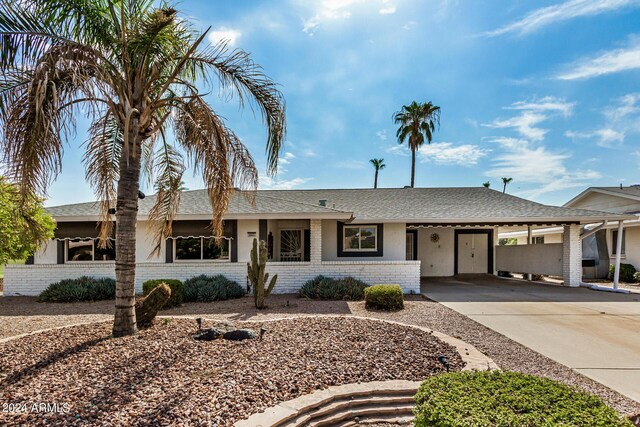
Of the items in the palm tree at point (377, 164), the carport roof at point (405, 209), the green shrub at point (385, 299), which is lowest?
the green shrub at point (385, 299)

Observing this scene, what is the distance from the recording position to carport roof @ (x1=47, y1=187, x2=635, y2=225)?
12.9 metres

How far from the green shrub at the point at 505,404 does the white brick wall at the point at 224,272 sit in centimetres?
981

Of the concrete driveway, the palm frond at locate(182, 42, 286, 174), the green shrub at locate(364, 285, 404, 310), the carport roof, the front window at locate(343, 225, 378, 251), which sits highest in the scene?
the palm frond at locate(182, 42, 286, 174)

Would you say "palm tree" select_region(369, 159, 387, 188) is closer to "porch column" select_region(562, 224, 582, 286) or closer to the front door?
the front door

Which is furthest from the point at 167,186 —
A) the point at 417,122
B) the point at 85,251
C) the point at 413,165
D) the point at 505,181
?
the point at 505,181

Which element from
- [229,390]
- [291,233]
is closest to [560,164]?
[291,233]

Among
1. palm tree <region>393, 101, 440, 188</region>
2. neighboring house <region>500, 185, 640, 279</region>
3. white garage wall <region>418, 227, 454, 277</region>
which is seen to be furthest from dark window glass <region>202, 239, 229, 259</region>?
palm tree <region>393, 101, 440, 188</region>

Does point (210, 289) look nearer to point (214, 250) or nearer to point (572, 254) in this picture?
point (214, 250)

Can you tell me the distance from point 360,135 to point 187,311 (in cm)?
1050

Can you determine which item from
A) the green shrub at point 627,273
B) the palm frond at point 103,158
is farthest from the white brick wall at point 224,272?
the green shrub at point 627,273

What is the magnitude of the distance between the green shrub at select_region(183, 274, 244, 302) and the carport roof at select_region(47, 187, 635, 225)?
2.25 meters

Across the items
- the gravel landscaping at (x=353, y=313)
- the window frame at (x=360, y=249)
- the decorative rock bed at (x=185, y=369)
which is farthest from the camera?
the window frame at (x=360, y=249)

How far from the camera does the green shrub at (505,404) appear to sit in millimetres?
2334

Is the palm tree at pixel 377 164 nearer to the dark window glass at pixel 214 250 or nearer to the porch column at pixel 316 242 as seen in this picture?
the porch column at pixel 316 242
